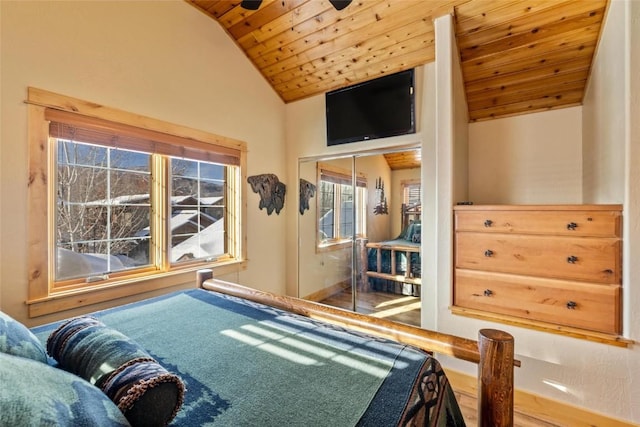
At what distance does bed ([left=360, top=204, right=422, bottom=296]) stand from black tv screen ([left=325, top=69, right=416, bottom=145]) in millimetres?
841

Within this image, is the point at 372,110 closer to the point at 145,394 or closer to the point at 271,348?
the point at 271,348

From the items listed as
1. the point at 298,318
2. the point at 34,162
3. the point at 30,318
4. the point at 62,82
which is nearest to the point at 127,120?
the point at 62,82

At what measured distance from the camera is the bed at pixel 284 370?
80cm

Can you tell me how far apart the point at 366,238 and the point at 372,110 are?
1404mm

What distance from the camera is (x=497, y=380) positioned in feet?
3.22

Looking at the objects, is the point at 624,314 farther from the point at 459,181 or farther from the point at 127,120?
the point at 127,120

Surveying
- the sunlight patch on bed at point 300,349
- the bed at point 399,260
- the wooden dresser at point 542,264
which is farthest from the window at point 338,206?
the sunlight patch on bed at point 300,349

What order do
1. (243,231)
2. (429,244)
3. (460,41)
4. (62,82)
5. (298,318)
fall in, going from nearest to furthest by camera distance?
(298,318), (62,82), (460,41), (429,244), (243,231)

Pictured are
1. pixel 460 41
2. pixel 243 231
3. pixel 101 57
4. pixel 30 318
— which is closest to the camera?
pixel 30 318

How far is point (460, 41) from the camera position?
2330 mm

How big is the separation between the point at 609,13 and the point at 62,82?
11.8 feet

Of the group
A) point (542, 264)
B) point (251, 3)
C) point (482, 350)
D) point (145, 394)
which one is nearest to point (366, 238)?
point (542, 264)

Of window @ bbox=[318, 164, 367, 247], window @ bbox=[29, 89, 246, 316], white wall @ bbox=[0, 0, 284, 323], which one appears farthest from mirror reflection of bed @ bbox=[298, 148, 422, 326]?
window @ bbox=[29, 89, 246, 316]

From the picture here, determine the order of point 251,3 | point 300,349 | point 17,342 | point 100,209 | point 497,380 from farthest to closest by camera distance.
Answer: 1. point 100,209
2. point 251,3
3. point 300,349
4. point 497,380
5. point 17,342
